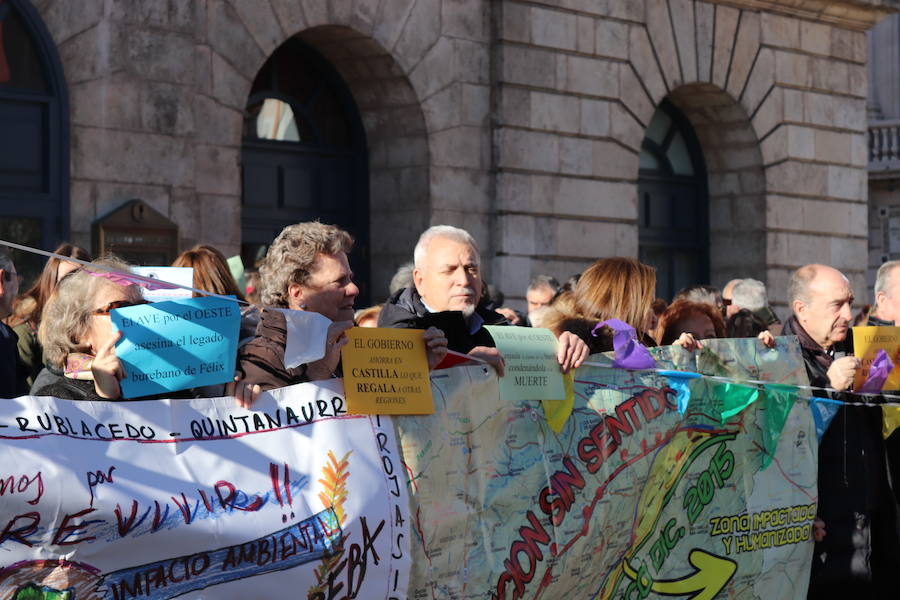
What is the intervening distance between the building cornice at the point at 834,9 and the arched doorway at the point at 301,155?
532 cm

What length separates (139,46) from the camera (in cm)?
1116

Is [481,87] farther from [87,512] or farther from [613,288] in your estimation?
[87,512]

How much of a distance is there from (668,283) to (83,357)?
1404 centimetres

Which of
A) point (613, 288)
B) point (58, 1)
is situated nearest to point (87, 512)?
point (613, 288)

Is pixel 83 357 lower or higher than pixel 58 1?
lower

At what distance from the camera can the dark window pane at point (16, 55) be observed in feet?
35.5

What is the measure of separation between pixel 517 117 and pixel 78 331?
35.3ft

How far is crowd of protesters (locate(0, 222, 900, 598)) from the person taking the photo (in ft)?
12.8

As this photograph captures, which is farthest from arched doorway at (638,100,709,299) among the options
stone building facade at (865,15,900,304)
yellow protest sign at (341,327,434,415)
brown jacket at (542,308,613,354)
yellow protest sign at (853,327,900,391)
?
yellow protest sign at (341,327,434,415)

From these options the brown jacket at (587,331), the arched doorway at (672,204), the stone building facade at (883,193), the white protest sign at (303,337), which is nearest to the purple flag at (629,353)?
the brown jacket at (587,331)

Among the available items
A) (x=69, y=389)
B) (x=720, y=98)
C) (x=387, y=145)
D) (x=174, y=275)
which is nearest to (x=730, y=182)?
(x=720, y=98)

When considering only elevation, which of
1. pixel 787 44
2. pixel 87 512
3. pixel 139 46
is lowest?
pixel 87 512

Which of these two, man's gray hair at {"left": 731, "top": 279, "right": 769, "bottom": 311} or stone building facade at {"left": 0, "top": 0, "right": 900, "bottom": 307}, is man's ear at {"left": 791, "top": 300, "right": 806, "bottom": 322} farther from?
stone building facade at {"left": 0, "top": 0, "right": 900, "bottom": 307}

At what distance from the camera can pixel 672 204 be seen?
57.3ft
